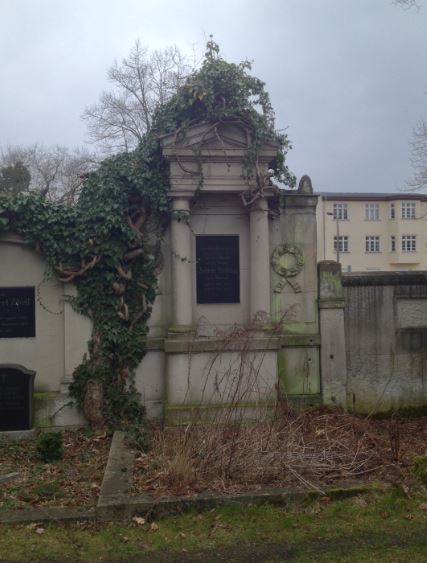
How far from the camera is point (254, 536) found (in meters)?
4.48

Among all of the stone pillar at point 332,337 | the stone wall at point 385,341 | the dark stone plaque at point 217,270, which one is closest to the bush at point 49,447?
the dark stone plaque at point 217,270

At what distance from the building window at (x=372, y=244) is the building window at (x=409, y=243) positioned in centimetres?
261

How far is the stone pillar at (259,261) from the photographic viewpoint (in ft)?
27.3

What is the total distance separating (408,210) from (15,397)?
59.2m

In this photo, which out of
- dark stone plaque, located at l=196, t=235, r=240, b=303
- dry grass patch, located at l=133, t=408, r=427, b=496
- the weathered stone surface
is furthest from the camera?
dark stone plaque, located at l=196, t=235, r=240, b=303

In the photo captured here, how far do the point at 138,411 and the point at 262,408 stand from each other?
1721 mm

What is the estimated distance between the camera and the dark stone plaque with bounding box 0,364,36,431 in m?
7.60

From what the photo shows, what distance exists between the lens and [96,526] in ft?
15.3

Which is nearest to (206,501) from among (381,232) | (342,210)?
(342,210)

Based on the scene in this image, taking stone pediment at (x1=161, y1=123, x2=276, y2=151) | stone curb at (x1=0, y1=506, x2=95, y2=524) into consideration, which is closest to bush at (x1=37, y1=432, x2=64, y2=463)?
stone curb at (x1=0, y1=506, x2=95, y2=524)

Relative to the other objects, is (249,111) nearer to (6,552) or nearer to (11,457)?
(11,457)

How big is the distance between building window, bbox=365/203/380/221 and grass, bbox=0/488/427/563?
193 feet

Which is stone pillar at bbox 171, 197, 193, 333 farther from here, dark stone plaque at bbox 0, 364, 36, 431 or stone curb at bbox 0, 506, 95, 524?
stone curb at bbox 0, 506, 95, 524

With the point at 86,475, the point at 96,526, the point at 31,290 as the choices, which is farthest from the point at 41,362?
the point at 96,526
